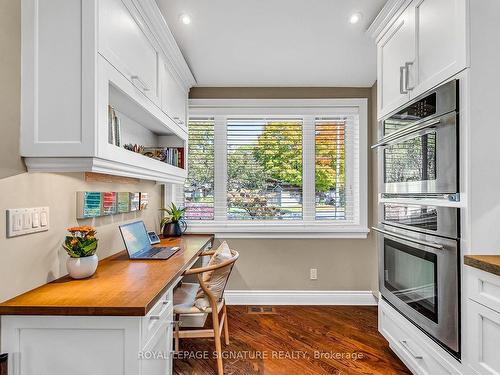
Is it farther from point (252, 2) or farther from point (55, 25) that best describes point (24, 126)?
point (252, 2)

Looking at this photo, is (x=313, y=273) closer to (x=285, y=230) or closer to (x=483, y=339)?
(x=285, y=230)

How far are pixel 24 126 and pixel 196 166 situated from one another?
210cm

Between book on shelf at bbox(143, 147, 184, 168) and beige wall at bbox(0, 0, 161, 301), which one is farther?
book on shelf at bbox(143, 147, 184, 168)

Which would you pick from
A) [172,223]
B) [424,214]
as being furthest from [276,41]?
[172,223]

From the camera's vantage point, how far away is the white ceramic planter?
5.00 ft

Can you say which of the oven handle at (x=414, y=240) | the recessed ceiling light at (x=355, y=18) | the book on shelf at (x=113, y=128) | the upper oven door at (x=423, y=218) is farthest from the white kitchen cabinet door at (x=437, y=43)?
the book on shelf at (x=113, y=128)

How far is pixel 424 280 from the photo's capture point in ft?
5.84

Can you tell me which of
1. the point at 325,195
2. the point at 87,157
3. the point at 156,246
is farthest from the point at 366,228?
the point at 87,157

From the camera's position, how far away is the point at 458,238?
1.51 m

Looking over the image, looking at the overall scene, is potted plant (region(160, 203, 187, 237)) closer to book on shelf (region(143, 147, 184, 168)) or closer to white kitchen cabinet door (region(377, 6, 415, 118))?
book on shelf (region(143, 147, 184, 168))

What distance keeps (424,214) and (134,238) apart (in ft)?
6.15

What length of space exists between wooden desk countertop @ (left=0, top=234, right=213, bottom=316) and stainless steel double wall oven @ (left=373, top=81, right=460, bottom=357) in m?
1.39

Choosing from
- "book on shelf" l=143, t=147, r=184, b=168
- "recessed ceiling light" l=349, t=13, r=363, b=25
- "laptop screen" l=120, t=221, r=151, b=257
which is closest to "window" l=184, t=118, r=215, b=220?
"book on shelf" l=143, t=147, r=184, b=168

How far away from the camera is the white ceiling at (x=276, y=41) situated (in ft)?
7.35
